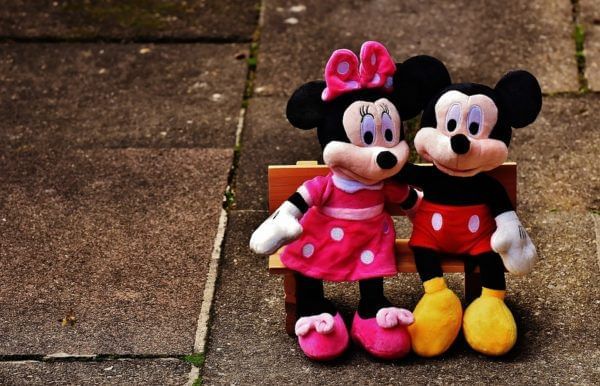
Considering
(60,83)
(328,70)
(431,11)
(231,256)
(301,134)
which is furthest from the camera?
(431,11)

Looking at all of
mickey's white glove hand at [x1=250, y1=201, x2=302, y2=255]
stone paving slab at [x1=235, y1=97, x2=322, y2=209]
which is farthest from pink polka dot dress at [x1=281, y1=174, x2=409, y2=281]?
stone paving slab at [x1=235, y1=97, x2=322, y2=209]

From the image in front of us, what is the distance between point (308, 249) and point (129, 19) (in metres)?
3.08

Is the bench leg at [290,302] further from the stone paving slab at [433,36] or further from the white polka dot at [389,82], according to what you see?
the stone paving slab at [433,36]

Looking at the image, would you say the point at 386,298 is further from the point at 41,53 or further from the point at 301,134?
the point at 41,53

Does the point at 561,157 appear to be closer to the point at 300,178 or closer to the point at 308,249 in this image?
the point at 300,178

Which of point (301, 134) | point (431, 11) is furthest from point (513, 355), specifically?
point (431, 11)

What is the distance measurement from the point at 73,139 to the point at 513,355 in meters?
2.55

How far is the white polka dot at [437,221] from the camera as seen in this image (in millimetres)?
3916

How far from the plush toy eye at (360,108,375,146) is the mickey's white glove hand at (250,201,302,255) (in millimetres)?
367

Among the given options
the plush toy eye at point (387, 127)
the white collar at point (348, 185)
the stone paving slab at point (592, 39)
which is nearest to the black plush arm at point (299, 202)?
the white collar at point (348, 185)

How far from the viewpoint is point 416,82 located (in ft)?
12.8

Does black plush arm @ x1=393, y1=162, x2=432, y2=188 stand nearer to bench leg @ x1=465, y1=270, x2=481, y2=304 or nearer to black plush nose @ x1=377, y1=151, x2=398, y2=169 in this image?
black plush nose @ x1=377, y1=151, x2=398, y2=169

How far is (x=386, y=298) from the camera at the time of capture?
407cm

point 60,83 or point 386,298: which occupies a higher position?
point 386,298
